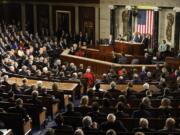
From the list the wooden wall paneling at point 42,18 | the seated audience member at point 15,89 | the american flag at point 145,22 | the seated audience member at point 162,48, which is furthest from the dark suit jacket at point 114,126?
the wooden wall paneling at point 42,18

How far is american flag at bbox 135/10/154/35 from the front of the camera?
78.2 feet

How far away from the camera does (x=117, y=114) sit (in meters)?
9.84

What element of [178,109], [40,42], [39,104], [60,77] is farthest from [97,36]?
[178,109]

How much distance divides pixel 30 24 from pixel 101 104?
66.2 feet

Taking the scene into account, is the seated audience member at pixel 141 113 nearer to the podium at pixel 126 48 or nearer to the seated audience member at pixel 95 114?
the seated audience member at pixel 95 114

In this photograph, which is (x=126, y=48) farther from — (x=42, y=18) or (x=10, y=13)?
(x=10, y=13)

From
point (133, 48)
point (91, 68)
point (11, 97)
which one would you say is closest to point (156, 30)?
point (133, 48)

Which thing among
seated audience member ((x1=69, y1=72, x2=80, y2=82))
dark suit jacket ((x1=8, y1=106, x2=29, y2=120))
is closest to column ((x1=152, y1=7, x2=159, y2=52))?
seated audience member ((x1=69, y1=72, x2=80, y2=82))

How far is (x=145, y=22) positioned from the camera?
79.4ft

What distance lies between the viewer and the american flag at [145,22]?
2384 centimetres

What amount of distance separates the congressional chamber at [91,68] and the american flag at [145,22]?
2.3 inches

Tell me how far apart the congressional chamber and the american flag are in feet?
0.19

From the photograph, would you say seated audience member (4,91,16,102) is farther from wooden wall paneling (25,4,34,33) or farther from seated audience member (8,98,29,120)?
wooden wall paneling (25,4,34,33)

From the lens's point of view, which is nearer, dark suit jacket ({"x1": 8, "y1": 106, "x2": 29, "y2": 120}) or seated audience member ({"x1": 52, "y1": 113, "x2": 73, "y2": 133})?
seated audience member ({"x1": 52, "y1": 113, "x2": 73, "y2": 133})
